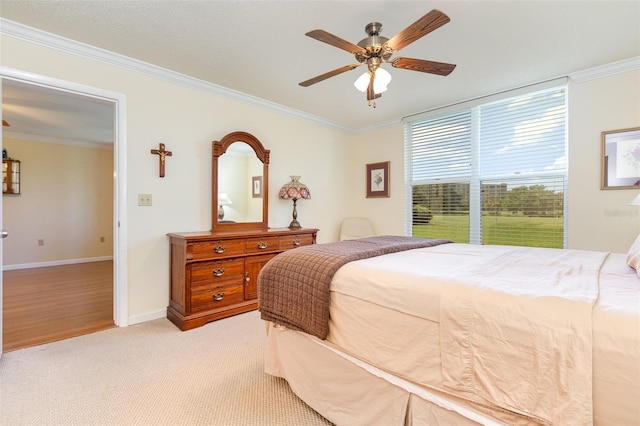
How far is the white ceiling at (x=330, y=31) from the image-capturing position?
193 centimetres

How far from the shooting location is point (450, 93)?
334cm

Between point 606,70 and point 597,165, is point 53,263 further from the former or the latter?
point 606,70

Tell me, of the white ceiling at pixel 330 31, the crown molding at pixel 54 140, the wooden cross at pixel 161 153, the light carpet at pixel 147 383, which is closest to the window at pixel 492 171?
the white ceiling at pixel 330 31

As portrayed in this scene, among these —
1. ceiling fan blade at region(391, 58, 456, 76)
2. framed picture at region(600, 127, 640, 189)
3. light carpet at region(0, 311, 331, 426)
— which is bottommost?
light carpet at region(0, 311, 331, 426)

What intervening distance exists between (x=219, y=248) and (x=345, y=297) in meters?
1.79

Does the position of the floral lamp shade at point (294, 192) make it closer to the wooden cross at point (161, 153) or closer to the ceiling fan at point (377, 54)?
the wooden cross at point (161, 153)

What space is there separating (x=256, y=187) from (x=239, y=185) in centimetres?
22

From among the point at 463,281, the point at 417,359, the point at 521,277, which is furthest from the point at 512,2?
the point at 417,359

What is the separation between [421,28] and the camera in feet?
5.20

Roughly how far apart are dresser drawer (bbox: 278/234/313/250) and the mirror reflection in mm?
453

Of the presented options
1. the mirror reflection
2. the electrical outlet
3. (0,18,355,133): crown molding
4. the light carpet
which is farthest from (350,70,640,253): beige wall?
the electrical outlet

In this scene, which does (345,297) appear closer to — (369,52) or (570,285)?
(570,285)

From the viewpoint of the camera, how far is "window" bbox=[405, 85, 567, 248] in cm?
309

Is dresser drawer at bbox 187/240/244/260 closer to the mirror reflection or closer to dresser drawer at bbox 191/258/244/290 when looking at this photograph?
dresser drawer at bbox 191/258/244/290
